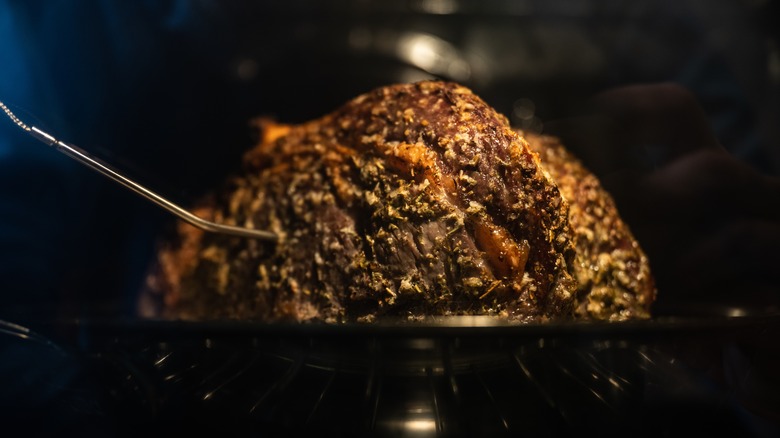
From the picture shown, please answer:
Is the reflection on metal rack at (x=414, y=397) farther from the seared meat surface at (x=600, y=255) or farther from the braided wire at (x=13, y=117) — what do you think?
the braided wire at (x=13, y=117)

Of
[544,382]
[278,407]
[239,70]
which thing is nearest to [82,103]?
[239,70]

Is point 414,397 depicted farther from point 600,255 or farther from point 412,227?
point 600,255

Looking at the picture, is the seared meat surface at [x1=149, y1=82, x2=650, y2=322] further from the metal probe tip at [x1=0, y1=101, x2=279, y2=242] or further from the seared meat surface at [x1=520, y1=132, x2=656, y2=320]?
the metal probe tip at [x1=0, y1=101, x2=279, y2=242]

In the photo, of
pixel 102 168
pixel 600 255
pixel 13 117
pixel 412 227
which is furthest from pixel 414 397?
pixel 13 117

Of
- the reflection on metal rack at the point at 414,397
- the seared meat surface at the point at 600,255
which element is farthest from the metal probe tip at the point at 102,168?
the seared meat surface at the point at 600,255

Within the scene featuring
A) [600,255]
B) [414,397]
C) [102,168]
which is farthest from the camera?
[600,255]

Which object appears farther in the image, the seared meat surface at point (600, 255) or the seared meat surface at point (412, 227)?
the seared meat surface at point (600, 255)

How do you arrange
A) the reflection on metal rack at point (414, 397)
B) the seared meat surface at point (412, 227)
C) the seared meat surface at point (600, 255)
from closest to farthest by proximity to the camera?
the reflection on metal rack at point (414, 397), the seared meat surface at point (412, 227), the seared meat surface at point (600, 255)

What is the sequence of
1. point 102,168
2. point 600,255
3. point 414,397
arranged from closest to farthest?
1. point 414,397
2. point 102,168
3. point 600,255

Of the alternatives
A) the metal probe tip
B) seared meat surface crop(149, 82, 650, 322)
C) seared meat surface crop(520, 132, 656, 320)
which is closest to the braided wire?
the metal probe tip
